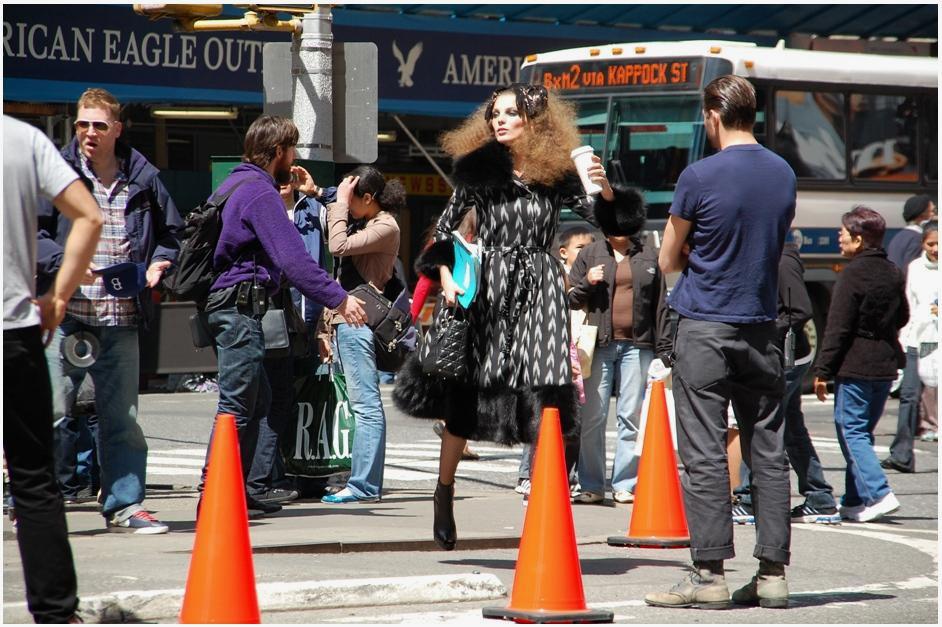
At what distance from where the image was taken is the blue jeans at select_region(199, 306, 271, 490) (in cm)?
743

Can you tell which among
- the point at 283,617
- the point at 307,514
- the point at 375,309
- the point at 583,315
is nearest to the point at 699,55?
the point at 583,315

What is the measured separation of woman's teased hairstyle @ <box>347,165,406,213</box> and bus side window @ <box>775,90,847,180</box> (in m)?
10.3

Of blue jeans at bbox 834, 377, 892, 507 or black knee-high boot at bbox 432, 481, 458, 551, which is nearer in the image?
black knee-high boot at bbox 432, 481, 458, 551

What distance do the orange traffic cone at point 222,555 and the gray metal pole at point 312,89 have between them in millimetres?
4237

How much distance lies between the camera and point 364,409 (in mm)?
8930

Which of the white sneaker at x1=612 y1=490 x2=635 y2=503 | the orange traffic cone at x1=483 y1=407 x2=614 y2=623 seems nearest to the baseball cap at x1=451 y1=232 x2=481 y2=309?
the orange traffic cone at x1=483 y1=407 x2=614 y2=623

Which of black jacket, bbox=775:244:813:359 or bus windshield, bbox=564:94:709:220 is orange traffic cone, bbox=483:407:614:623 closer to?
black jacket, bbox=775:244:813:359

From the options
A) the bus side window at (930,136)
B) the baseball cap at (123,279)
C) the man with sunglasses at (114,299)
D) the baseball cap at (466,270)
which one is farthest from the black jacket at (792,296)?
the bus side window at (930,136)

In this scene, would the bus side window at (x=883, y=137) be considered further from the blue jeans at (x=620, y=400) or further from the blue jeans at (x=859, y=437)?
the blue jeans at (x=859, y=437)

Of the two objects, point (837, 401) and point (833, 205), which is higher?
point (833, 205)

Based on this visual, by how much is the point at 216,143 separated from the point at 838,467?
34.5 ft

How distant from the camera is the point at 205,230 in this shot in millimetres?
7594

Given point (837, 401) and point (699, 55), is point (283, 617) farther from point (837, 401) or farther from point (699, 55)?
point (699, 55)

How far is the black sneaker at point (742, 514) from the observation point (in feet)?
28.9
